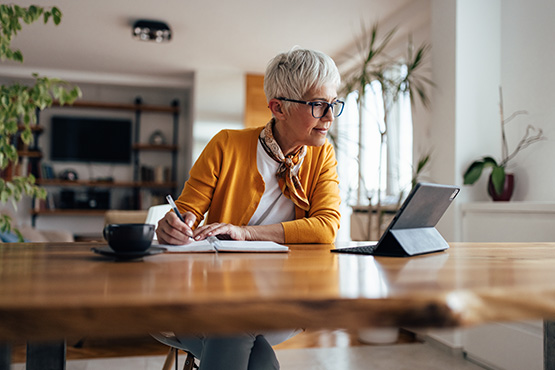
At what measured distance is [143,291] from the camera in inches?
21.5

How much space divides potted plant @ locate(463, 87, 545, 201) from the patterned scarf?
5.65ft

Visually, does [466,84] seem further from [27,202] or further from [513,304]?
[27,202]

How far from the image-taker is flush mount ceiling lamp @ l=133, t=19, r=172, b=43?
467 centimetres

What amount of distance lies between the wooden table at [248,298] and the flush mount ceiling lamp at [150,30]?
431cm

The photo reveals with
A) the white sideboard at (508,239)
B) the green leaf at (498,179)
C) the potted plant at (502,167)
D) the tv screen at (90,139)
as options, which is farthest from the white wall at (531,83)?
the tv screen at (90,139)

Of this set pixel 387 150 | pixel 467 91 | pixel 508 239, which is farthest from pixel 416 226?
pixel 387 150

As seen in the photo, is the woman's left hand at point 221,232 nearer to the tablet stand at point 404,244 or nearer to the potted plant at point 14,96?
the tablet stand at point 404,244

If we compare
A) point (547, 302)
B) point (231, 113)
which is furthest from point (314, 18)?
point (547, 302)

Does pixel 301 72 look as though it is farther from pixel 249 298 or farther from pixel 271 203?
pixel 249 298

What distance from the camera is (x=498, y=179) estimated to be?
288cm

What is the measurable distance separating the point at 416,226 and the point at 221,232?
0.51 metres

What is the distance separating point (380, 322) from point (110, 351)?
110 inches

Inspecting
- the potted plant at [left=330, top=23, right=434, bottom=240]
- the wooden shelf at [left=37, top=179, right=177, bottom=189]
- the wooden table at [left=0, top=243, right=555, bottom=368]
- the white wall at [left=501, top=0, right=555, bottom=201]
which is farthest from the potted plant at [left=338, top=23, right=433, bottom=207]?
the wooden shelf at [left=37, top=179, right=177, bottom=189]

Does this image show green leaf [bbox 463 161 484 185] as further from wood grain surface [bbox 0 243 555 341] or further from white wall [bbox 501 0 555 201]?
wood grain surface [bbox 0 243 555 341]
